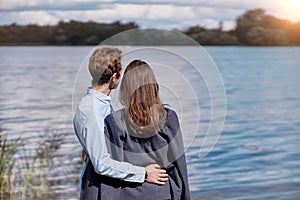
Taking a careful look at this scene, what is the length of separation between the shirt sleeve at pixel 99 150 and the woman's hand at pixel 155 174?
6cm

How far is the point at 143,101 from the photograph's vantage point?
8.80 feet

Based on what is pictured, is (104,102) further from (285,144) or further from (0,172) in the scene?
(285,144)

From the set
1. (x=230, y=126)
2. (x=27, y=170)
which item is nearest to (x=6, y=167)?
(x=27, y=170)

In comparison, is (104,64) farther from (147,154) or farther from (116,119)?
(147,154)

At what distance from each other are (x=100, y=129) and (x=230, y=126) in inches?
609

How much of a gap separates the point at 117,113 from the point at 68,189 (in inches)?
184

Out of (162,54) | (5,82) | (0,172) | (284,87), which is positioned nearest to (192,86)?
(162,54)

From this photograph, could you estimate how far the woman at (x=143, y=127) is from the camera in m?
2.67

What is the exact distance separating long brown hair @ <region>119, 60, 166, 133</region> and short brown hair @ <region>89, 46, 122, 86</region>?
0.15 ft

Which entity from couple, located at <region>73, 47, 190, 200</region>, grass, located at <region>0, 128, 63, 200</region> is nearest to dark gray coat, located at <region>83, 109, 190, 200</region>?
couple, located at <region>73, 47, 190, 200</region>

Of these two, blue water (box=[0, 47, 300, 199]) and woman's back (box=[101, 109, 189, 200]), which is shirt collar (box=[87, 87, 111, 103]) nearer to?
woman's back (box=[101, 109, 189, 200])

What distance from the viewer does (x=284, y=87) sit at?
28109 millimetres

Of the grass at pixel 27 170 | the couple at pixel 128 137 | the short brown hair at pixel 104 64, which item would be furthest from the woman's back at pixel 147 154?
the grass at pixel 27 170

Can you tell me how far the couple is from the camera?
104 inches
